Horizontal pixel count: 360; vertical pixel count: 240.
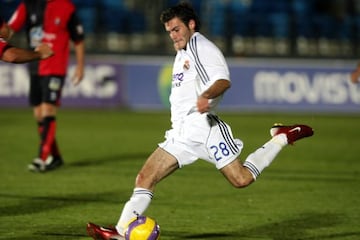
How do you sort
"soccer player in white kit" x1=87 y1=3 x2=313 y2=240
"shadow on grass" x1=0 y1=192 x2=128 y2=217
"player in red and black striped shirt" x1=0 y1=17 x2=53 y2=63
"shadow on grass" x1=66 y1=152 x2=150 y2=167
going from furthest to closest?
"shadow on grass" x1=66 y1=152 x2=150 y2=167 → "shadow on grass" x1=0 y1=192 x2=128 y2=217 → "player in red and black striped shirt" x1=0 y1=17 x2=53 y2=63 → "soccer player in white kit" x1=87 y1=3 x2=313 y2=240

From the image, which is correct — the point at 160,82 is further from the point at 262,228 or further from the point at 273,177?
the point at 262,228

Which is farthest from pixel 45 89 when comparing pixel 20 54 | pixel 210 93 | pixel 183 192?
pixel 210 93

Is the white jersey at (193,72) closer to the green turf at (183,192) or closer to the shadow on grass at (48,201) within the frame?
the green turf at (183,192)

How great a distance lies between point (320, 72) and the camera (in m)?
22.1

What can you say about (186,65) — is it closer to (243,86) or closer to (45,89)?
(45,89)

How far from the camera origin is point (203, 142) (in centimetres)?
725

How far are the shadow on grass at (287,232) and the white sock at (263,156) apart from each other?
0.69 m

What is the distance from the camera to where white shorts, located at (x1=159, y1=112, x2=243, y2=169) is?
7242 millimetres

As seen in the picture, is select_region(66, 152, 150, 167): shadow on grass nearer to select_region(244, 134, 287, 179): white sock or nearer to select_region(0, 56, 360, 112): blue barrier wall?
select_region(244, 134, 287, 179): white sock

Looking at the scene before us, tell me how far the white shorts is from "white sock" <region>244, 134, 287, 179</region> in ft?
0.83

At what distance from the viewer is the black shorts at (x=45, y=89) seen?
40.4ft

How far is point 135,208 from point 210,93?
1113mm

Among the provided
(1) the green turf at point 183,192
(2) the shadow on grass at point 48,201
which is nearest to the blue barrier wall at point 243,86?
(1) the green turf at point 183,192

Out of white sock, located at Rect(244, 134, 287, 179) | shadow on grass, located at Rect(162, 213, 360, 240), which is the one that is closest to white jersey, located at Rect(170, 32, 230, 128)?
white sock, located at Rect(244, 134, 287, 179)
